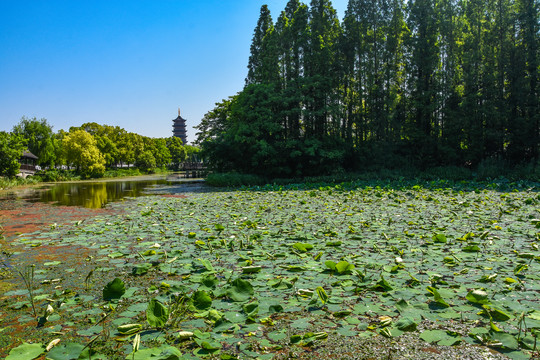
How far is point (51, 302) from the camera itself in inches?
99.0

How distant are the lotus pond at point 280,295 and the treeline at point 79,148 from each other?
2757 cm

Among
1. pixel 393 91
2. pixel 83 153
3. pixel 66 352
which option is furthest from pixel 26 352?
pixel 83 153

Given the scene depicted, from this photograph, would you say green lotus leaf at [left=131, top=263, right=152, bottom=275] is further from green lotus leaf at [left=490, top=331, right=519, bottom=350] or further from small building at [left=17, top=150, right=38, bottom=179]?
small building at [left=17, top=150, right=38, bottom=179]

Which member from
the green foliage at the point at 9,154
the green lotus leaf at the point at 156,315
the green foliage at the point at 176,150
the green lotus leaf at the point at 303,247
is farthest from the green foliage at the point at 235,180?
the green foliage at the point at 176,150

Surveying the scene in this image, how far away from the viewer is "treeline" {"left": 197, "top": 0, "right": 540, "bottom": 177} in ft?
56.7

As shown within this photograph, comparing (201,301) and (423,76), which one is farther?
(423,76)

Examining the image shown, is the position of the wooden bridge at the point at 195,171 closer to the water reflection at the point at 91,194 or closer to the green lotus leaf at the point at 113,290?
the water reflection at the point at 91,194

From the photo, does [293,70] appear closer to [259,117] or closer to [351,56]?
[351,56]

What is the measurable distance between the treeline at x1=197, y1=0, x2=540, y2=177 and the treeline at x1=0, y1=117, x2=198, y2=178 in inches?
592

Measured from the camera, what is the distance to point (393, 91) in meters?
18.8

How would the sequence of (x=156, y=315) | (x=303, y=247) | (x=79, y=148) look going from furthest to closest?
(x=79, y=148) → (x=303, y=247) → (x=156, y=315)

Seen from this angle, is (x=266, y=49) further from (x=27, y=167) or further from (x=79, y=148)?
(x=27, y=167)

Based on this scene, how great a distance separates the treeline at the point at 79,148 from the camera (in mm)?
25609

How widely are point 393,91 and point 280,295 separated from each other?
62.4ft
